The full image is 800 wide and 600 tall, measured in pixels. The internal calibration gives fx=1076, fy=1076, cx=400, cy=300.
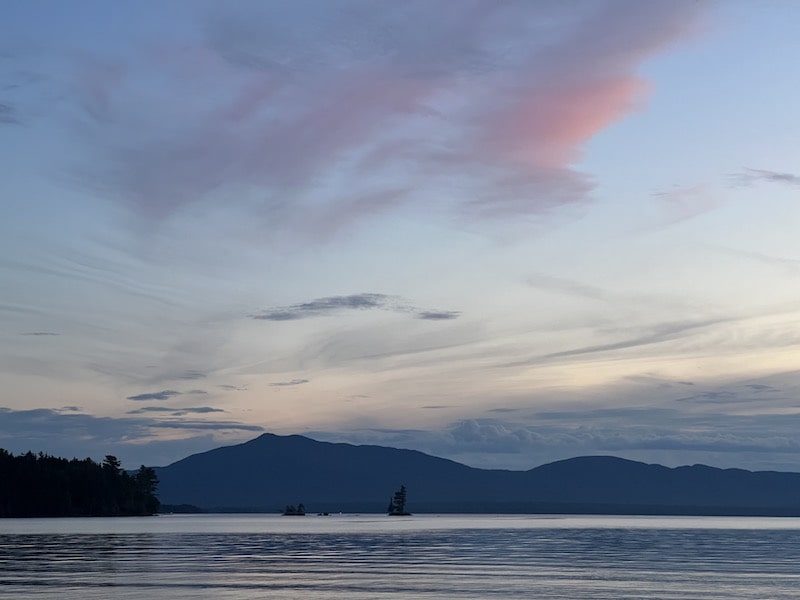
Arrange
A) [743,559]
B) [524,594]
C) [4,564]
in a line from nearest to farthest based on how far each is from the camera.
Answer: [524,594] < [4,564] < [743,559]

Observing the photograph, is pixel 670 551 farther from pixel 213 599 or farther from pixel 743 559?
pixel 213 599

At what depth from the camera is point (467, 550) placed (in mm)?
111875

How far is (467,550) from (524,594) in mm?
50048

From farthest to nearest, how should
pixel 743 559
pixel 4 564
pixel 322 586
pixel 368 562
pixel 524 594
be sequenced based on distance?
pixel 743 559 → pixel 368 562 → pixel 4 564 → pixel 322 586 → pixel 524 594

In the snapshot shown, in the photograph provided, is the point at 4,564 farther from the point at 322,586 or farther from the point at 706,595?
the point at 706,595

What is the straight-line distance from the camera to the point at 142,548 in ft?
354

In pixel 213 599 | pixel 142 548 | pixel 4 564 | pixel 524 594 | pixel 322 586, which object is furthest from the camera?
pixel 142 548

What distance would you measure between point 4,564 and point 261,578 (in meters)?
22.7

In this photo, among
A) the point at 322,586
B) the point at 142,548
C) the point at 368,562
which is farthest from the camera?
the point at 142,548

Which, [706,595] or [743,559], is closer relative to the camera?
[706,595]

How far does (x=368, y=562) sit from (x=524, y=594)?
2889 cm

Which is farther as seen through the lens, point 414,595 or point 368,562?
point 368,562

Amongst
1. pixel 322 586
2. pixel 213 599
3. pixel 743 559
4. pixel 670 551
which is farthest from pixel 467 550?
pixel 213 599

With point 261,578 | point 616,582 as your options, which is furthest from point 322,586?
point 616,582
